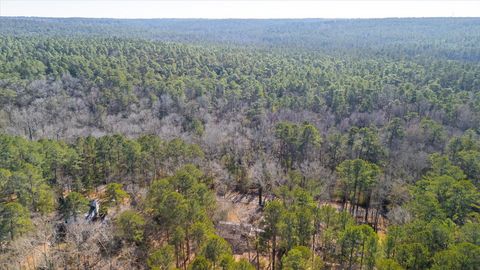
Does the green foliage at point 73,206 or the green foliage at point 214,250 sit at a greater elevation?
the green foliage at point 214,250

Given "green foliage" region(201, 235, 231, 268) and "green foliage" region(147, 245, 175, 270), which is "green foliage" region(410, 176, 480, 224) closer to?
"green foliage" region(201, 235, 231, 268)

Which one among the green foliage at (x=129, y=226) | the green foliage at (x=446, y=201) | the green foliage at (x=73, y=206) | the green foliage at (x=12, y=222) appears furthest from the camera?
the green foliage at (x=73, y=206)

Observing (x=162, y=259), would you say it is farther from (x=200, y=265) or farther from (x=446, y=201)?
(x=446, y=201)

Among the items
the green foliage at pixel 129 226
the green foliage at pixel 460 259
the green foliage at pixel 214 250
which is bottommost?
the green foliage at pixel 129 226

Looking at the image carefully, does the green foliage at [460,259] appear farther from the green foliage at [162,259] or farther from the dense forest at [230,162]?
the green foliage at [162,259]

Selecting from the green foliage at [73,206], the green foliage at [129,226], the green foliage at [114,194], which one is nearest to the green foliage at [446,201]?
the green foliage at [129,226]

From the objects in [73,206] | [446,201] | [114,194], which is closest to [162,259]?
[114,194]

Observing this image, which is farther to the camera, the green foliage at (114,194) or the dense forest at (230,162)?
the green foliage at (114,194)

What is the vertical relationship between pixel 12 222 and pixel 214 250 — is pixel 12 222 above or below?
below

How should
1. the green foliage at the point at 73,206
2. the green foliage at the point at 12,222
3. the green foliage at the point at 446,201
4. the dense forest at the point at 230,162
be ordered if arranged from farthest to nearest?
1. the green foliage at the point at 73,206
2. the green foliage at the point at 446,201
3. the green foliage at the point at 12,222
4. the dense forest at the point at 230,162

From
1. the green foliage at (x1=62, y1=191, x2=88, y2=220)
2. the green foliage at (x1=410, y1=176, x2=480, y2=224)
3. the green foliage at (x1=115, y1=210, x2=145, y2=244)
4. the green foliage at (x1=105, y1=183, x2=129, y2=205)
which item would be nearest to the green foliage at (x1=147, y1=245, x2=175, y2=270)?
the green foliage at (x1=115, y1=210, x2=145, y2=244)
